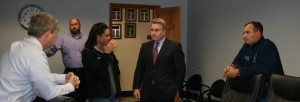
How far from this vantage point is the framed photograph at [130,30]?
24.2 feet

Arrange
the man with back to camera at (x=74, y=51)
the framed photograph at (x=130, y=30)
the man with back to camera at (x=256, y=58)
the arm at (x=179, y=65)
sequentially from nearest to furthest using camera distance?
the man with back to camera at (x=256, y=58), the arm at (x=179, y=65), the man with back to camera at (x=74, y=51), the framed photograph at (x=130, y=30)

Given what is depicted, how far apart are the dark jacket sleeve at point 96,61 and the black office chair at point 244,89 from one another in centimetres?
102

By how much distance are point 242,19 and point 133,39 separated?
10.1ft

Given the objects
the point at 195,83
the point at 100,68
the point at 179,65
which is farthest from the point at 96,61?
the point at 195,83

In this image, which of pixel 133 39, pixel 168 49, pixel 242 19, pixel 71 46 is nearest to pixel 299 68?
pixel 242 19

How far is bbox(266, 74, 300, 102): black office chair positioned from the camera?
83.4 inches

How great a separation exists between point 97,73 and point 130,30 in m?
4.73

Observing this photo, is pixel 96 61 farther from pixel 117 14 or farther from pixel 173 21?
pixel 117 14

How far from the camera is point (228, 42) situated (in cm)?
540

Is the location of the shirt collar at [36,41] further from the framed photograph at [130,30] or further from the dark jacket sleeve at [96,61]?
the framed photograph at [130,30]

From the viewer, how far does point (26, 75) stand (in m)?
1.92

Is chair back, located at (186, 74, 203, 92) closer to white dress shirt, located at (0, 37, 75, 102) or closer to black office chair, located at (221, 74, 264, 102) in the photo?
black office chair, located at (221, 74, 264, 102)

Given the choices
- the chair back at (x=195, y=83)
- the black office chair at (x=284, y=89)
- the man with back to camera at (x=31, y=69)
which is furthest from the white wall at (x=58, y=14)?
the black office chair at (x=284, y=89)

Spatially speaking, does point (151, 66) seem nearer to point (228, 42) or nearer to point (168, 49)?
point (168, 49)
